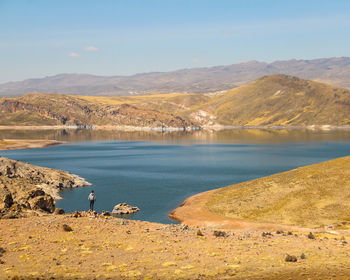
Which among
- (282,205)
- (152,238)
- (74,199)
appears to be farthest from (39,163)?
(152,238)

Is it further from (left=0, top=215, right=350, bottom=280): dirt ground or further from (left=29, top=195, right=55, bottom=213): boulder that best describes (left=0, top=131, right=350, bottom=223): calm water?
(left=0, top=215, right=350, bottom=280): dirt ground

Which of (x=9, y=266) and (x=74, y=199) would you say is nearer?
(x=9, y=266)

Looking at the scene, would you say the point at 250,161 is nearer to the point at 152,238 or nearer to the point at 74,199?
the point at 74,199

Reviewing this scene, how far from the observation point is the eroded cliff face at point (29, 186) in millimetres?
42188

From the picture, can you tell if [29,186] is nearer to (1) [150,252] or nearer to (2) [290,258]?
(1) [150,252]

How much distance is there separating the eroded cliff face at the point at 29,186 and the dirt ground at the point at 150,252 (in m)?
3.57

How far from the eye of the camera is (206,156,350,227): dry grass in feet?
179

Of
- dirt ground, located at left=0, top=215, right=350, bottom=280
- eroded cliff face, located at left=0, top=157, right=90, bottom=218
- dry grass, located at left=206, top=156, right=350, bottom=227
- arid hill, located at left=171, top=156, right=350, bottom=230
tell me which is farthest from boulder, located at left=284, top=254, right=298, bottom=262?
eroded cliff face, located at left=0, top=157, right=90, bottom=218

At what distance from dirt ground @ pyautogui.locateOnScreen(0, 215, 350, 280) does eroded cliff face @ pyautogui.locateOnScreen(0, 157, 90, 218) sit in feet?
11.7

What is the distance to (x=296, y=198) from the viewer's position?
60.0 metres

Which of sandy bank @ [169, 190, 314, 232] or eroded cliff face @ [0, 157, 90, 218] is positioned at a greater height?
eroded cliff face @ [0, 157, 90, 218]

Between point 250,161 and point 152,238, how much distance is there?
98780mm

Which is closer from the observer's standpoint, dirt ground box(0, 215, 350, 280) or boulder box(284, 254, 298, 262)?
dirt ground box(0, 215, 350, 280)

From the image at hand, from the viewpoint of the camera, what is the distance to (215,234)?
37.5 metres
